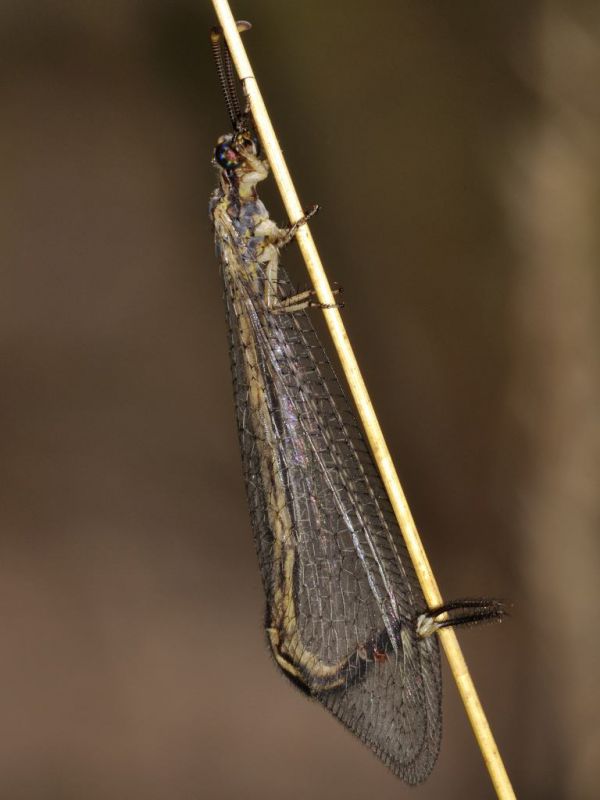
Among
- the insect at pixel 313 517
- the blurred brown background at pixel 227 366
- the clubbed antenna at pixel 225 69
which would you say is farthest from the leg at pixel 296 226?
the blurred brown background at pixel 227 366

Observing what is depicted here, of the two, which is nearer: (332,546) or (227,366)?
(332,546)

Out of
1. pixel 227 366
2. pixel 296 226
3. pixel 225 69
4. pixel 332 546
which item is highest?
pixel 225 69

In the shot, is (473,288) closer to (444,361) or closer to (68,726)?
(444,361)

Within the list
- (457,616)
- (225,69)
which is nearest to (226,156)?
(225,69)

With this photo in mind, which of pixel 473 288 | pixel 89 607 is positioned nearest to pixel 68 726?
pixel 89 607

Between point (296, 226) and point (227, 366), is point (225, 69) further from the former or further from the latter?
point (227, 366)

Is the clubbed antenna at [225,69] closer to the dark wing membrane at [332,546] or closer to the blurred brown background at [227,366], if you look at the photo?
the dark wing membrane at [332,546]
